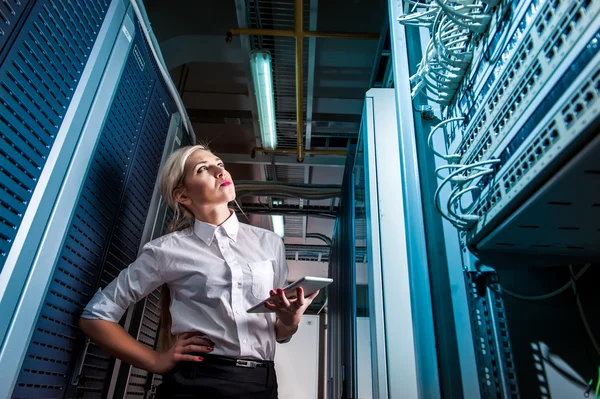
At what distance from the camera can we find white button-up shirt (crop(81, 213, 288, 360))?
1.15 metres

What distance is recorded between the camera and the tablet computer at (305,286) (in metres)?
0.96

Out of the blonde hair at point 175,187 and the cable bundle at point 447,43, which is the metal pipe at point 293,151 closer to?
the blonde hair at point 175,187

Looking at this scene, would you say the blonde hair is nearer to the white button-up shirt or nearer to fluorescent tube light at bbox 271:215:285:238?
the white button-up shirt

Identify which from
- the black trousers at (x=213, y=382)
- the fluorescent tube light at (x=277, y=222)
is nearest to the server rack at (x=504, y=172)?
the black trousers at (x=213, y=382)

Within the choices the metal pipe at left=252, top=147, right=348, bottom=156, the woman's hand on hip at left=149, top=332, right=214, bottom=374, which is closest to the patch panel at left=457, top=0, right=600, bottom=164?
the woman's hand on hip at left=149, top=332, right=214, bottom=374

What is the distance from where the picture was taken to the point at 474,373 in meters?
0.85

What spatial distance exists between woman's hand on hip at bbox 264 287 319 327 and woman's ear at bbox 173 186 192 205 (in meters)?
0.60

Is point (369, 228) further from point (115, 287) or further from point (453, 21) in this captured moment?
point (115, 287)

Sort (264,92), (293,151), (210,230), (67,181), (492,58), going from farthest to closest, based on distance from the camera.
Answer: (293,151), (264,92), (210,230), (67,181), (492,58)

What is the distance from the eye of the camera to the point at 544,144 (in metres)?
0.62

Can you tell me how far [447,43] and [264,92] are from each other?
1.40 m

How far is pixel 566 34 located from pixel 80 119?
3.83ft

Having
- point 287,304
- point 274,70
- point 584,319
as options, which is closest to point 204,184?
point 287,304

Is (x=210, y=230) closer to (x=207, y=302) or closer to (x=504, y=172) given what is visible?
(x=207, y=302)
